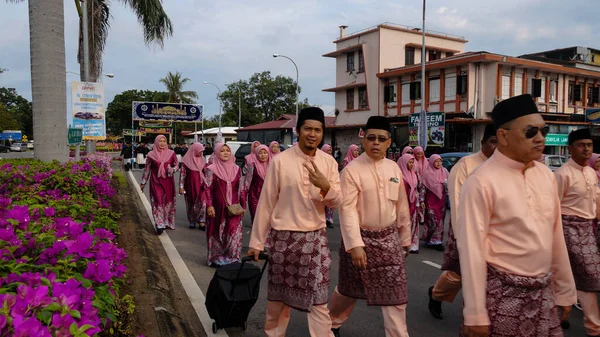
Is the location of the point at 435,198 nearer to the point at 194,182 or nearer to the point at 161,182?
the point at 194,182

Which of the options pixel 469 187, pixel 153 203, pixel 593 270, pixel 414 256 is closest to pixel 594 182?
pixel 593 270

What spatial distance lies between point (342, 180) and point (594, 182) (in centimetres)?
241

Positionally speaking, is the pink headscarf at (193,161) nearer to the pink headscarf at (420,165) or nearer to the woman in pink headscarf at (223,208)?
the woman in pink headscarf at (223,208)

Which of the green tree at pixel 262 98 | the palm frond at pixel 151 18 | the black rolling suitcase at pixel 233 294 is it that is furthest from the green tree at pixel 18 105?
the black rolling suitcase at pixel 233 294

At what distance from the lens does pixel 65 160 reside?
8.62 meters

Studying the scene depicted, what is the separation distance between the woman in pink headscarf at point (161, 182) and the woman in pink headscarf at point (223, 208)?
2182 mm

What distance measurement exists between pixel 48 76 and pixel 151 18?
900cm

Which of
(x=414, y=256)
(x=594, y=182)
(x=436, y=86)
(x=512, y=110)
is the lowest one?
(x=414, y=256)

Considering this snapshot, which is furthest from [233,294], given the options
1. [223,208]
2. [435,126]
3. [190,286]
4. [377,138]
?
[435,126]

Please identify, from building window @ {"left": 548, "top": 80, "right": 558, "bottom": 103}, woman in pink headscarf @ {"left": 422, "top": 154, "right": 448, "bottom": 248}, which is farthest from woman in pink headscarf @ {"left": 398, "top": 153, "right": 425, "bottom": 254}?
building window @ {"left": 548, "top": 80, "right": 558, "bottom": 103}

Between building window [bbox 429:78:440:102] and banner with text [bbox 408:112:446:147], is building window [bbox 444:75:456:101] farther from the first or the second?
banner with text [bbox 408:112:446:147]

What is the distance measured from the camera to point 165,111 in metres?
25.8

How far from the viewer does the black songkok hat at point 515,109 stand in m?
2.39

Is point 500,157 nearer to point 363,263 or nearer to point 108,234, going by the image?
point 363,263
